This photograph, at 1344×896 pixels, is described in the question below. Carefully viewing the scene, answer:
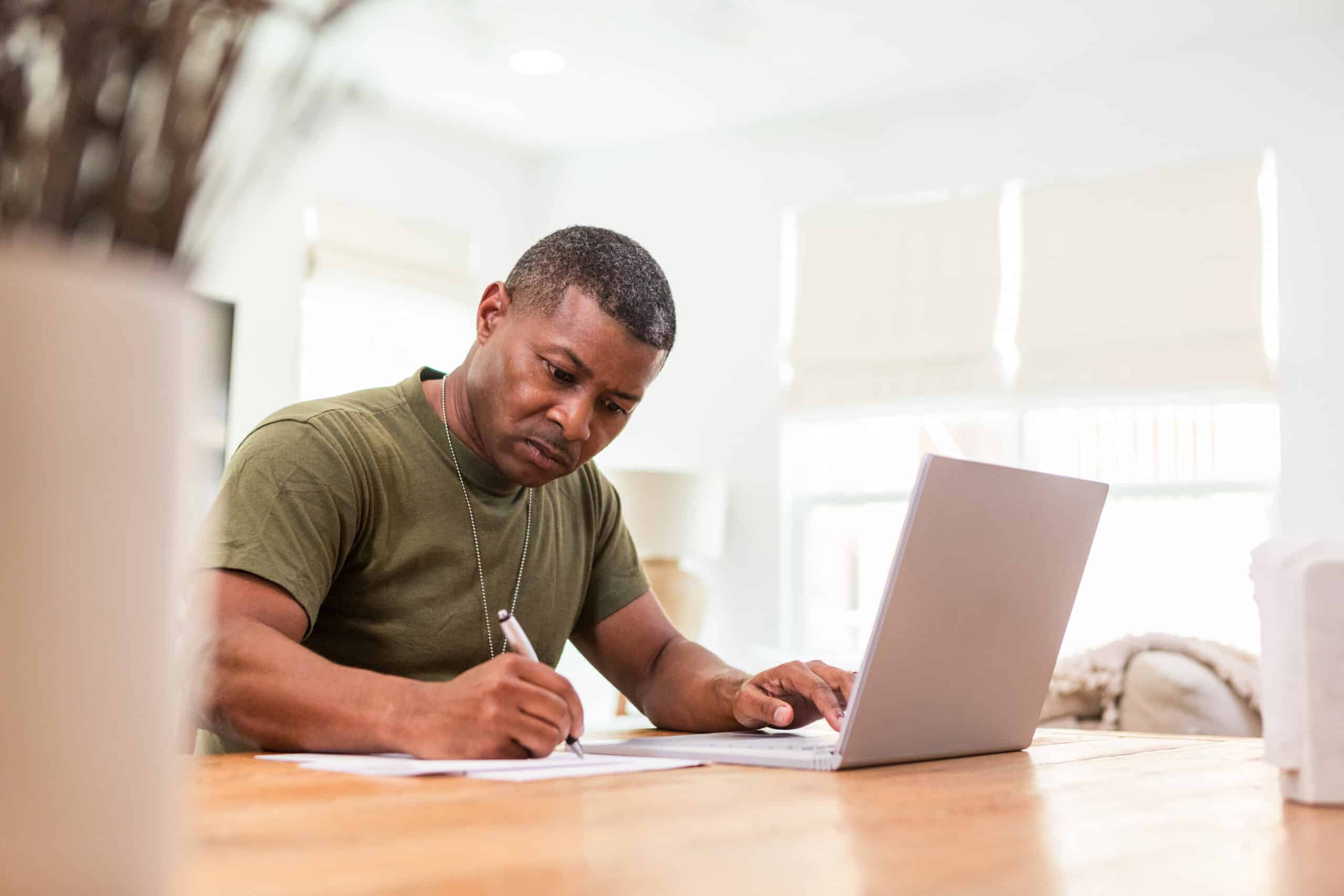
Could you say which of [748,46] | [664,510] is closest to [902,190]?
[748,46]

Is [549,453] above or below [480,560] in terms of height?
above

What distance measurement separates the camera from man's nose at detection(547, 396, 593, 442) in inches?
64.8

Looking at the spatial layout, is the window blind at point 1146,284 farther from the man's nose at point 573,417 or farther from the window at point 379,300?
the man's nose at point 573,417

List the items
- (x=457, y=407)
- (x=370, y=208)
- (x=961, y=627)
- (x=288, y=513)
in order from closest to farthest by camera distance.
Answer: (x=961, y=627) < (x=288, y=513) < (x=457, y=407) < (x=370, y=208)

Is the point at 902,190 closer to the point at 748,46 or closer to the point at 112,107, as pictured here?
the point at 748,46

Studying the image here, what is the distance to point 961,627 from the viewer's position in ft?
3.71

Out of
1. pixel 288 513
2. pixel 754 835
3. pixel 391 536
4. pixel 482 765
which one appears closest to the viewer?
pixel 754 835

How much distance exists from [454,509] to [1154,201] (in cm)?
379

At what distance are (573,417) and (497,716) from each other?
61 centimetres

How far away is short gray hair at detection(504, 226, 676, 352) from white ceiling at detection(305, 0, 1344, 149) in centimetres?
258

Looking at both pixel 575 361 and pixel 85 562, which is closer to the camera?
pixel 85 562

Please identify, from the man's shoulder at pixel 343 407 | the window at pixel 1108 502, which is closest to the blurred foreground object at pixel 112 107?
the man's shoulder at pixel 343 407

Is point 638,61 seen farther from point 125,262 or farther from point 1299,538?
point 125,262

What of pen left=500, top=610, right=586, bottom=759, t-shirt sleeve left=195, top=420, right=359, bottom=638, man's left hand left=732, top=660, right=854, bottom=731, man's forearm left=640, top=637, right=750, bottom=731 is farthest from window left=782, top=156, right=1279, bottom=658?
pen left=500, top=610, right=586, bottom=759
